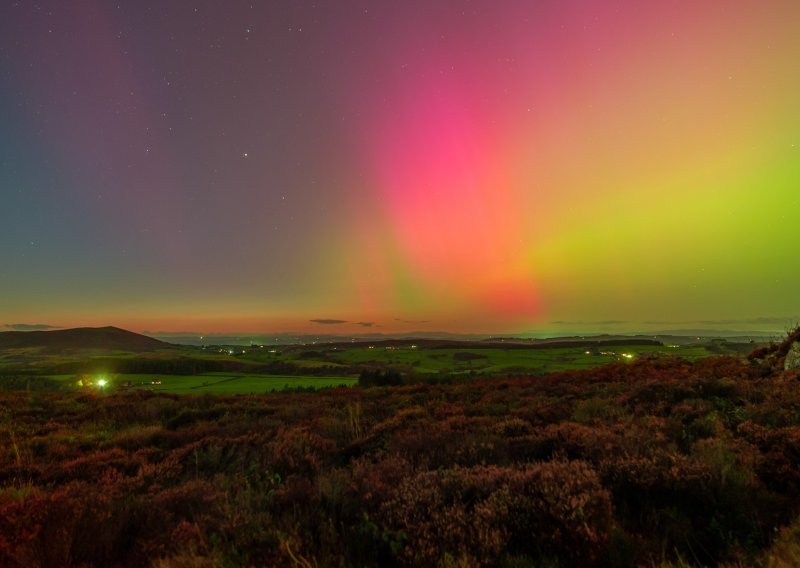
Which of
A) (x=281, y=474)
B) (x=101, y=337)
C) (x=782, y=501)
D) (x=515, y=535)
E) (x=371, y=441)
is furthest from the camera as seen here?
(x=101, y=337)

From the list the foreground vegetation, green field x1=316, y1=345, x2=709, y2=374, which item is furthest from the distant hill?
the foreground vegetation

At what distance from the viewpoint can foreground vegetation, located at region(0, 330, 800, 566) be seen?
11.7ft

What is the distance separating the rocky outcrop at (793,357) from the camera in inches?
650

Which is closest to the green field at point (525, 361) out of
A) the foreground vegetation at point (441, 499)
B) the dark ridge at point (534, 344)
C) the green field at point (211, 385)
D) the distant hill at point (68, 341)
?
the green field at point (211, 385)

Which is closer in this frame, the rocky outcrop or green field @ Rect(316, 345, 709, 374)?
the rocky outcrop

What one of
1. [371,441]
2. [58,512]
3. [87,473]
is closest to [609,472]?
[371,441]

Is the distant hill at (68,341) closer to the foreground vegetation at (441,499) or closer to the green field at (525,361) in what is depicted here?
the green field at (525,361)

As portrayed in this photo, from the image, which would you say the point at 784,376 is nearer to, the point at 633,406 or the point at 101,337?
the point at 633,406

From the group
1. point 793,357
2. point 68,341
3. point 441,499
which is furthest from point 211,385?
point 68,341

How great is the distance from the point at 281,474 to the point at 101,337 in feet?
809

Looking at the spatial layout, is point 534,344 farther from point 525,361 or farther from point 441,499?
point 441,499

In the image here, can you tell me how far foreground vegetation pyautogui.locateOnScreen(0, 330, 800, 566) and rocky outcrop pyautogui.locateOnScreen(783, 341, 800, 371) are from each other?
10060mm

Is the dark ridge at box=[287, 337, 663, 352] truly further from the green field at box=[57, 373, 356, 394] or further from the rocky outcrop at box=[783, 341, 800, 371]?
the rocky outcrop at box=[783, 341, 800, 371]

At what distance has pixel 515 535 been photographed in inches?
149
